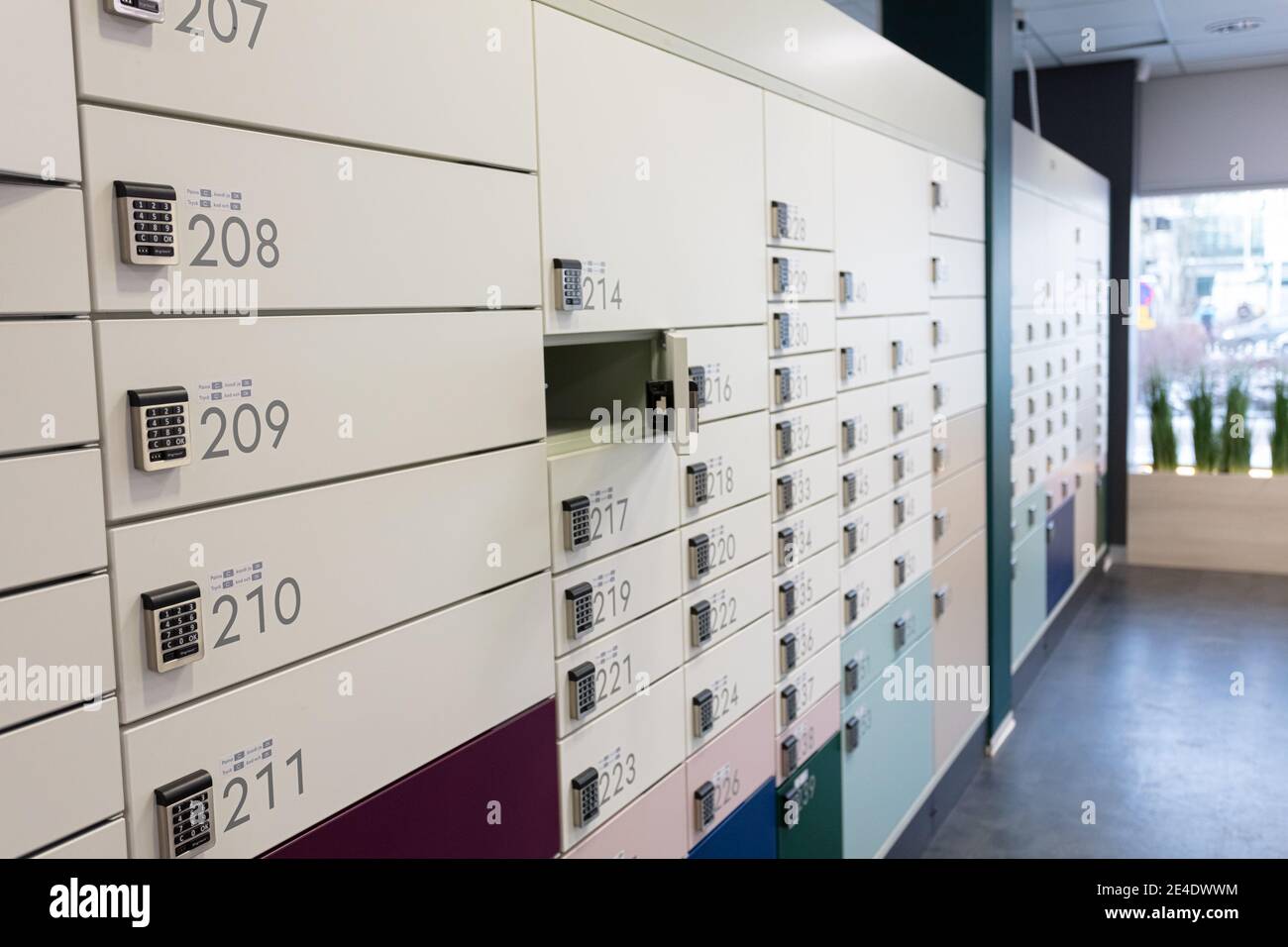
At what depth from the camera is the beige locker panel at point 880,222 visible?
2.92 m

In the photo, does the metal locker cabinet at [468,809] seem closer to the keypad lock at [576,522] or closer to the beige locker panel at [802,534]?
the keypad lock at [576,522]

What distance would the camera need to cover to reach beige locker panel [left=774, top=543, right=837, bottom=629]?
103 inches

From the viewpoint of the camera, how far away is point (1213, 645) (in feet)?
18.4

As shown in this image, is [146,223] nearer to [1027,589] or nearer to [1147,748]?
[1147,748]

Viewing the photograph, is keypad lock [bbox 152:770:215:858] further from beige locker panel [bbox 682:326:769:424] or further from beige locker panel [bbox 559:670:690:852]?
beige locker panel [bbox 682:326:769:424]

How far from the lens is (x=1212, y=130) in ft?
24.0

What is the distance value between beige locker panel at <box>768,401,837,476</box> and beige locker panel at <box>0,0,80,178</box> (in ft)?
5.56

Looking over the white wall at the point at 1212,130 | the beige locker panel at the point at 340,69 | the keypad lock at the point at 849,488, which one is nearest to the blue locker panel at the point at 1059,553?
the white wall at the point at 1212,130

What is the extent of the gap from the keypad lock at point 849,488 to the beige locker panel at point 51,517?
2.13 m

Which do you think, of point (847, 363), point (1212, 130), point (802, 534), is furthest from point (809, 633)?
point (1212, 130)

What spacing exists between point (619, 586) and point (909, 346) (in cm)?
176

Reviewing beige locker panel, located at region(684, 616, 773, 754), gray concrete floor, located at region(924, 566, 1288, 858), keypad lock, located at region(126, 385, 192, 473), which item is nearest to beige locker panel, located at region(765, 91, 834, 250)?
beige locker panel, located at region(684, 616, 773, 754)
